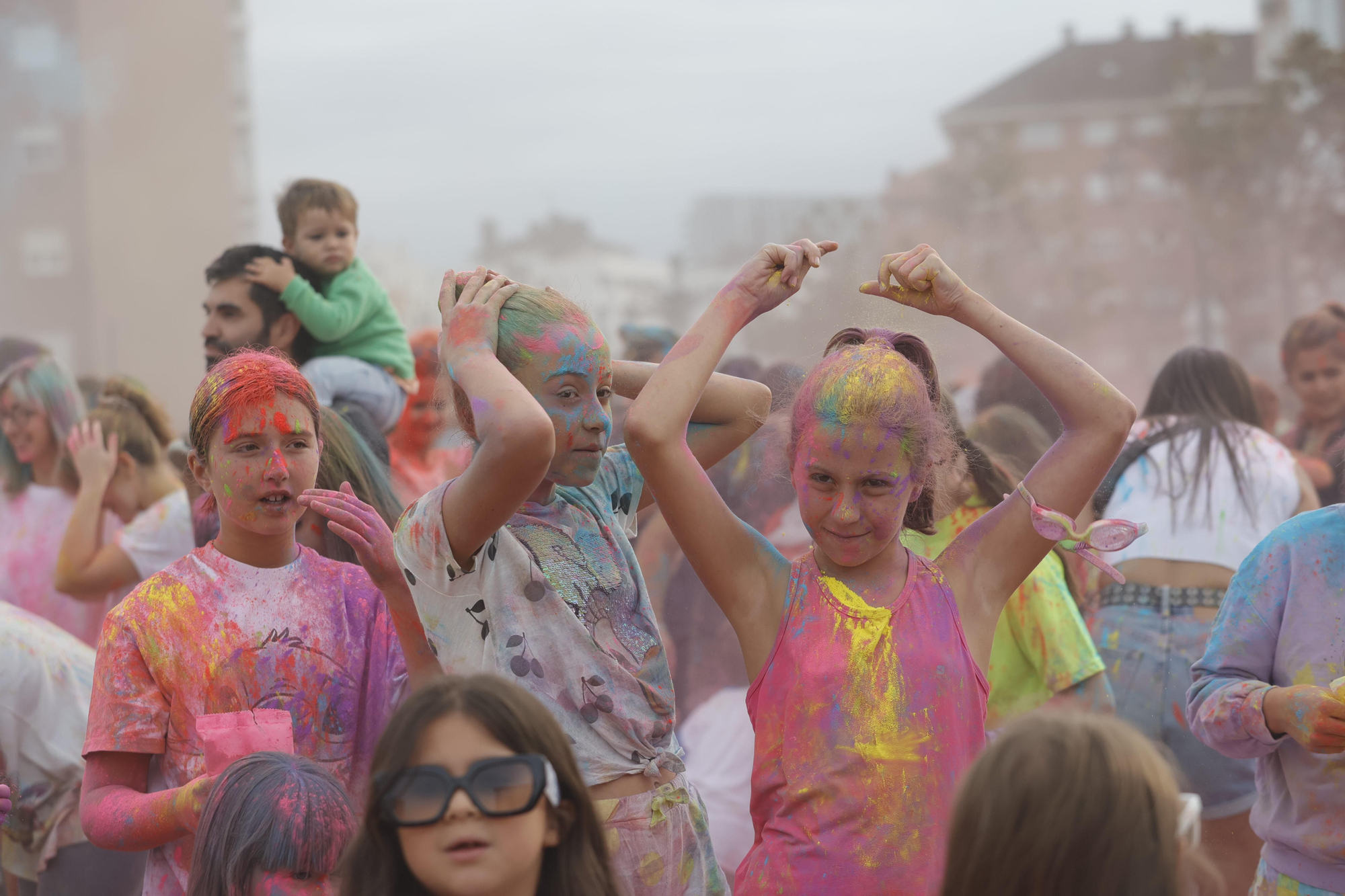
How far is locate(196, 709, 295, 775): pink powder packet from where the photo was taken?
2.32 meters

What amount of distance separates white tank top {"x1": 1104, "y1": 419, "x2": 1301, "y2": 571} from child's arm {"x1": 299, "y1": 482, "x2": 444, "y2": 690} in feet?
8.34

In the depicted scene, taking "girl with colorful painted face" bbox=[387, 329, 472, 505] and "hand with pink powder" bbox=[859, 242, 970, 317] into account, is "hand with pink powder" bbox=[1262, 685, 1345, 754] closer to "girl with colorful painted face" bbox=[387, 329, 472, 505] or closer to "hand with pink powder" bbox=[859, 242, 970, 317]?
"hand with pink powder" bbox=[859, 242, 970, 317]

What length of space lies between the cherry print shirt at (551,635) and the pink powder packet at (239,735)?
353 mm

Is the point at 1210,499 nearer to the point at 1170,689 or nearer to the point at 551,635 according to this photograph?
the point at 1170,689

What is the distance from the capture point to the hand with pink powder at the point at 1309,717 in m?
2.27

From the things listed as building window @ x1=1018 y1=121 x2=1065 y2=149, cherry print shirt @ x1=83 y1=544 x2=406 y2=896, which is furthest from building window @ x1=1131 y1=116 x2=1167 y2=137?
cherry print shirt @ x1=83 y1=544 x2=406 y2=896

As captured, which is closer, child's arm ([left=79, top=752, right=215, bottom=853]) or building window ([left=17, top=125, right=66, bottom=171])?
child's arm ([left=79, top=752, right=215, bottom=853])

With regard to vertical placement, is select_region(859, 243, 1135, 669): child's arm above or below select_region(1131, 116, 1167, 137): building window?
below

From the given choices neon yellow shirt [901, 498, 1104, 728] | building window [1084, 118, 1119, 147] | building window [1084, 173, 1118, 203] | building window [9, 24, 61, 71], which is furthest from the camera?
building window [1084, 118, 1119, 147]

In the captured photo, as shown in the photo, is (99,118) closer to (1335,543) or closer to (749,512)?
(749,512)

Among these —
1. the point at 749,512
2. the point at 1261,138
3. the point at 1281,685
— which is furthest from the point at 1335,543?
the point at 1261,138

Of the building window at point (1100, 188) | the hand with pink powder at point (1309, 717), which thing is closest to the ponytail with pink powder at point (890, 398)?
the hand with pink powder at point (1309, 717)

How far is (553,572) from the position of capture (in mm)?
2332

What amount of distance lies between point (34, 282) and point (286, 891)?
27.9 metres
